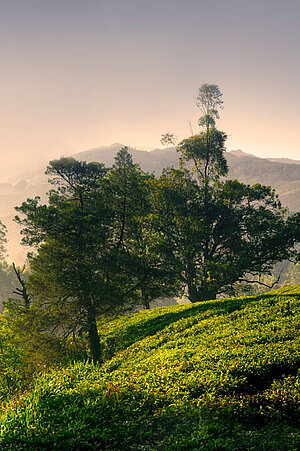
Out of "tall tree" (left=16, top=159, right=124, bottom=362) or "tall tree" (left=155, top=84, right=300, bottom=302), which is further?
"tall tree" (left=155, top=84, right=300, bottom=302)

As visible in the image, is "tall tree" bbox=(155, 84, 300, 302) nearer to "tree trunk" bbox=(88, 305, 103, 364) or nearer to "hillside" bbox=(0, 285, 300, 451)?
"tree trunk" bbox=(88, 305, 103, 364)

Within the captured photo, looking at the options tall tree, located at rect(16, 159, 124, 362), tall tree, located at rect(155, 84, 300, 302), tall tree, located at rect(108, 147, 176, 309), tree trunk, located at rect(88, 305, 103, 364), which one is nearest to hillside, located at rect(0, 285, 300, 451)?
tall tree, located at rect(16, 159, 124, 362)

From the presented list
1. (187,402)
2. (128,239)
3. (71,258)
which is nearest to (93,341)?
(71,258)

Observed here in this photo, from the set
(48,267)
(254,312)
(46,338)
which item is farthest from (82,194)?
(254,312)

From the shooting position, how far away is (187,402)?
5.83m

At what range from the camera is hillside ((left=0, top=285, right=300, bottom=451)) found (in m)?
4.82

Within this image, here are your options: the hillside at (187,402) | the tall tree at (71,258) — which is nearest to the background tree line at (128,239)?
the tall tree at (71,258)

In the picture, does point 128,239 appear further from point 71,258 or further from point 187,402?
point 187,402

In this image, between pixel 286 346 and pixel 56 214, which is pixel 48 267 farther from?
pixel 286 346

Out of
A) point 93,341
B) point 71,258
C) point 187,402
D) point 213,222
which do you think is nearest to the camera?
point 187,402

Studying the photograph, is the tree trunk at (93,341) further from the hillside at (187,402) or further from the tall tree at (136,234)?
the hillside at (187,402)

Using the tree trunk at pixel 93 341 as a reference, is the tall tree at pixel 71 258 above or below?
above

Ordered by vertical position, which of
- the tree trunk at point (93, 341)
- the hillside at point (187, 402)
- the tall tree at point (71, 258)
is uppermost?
the tall tree at point (71, 258)

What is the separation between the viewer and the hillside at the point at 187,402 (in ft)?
15.8
